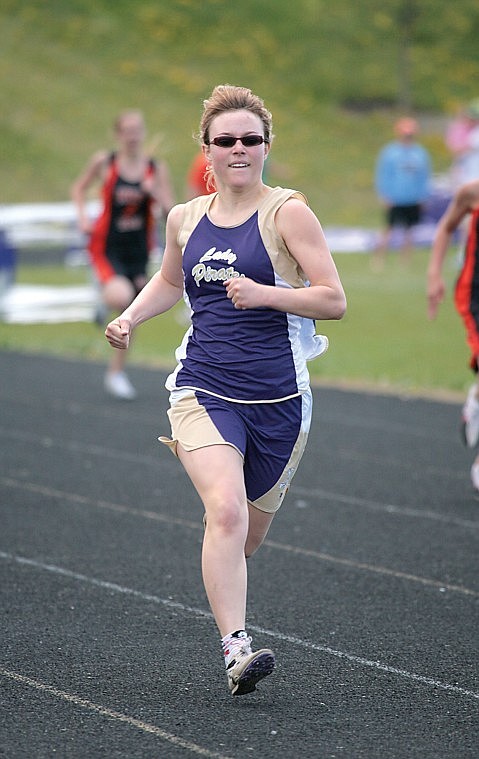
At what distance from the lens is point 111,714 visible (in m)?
4.07

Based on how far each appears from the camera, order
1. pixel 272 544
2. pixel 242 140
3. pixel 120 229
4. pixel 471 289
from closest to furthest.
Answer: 1. pixel 242 140
2. pixel 272 544
3. pixel 471 289
4. pixel 120 229

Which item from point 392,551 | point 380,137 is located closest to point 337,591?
point 392,551

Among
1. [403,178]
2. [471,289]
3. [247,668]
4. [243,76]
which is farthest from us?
[243,76]

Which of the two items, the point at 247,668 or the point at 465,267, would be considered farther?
the point at 465,267

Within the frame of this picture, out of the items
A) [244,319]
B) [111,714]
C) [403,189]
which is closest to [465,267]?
[244,319]

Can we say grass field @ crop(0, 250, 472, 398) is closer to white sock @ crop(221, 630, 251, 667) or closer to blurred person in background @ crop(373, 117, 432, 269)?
blurred person in background @ crop(373, 117, 432, 269)

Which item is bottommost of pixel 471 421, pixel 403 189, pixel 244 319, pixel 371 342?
pixel 403 189

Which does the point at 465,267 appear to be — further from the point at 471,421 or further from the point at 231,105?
the point at 231,105

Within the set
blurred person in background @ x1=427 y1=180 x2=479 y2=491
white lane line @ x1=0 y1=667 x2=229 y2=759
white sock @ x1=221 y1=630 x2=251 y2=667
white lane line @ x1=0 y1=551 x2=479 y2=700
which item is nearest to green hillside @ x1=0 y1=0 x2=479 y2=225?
blurred person in background @ x1=427 y1=180 x2=479 y2=491

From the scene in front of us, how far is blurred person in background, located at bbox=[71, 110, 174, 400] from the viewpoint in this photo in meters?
10.7

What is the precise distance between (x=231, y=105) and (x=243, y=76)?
133ft

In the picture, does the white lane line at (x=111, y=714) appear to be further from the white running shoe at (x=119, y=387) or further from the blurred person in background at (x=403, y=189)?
the blurred person in background at (x=403, y=189)

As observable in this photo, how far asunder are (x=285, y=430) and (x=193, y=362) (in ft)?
1.28

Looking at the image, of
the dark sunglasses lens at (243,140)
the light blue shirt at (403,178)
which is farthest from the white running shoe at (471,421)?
the light blue shirt at (403,178)
